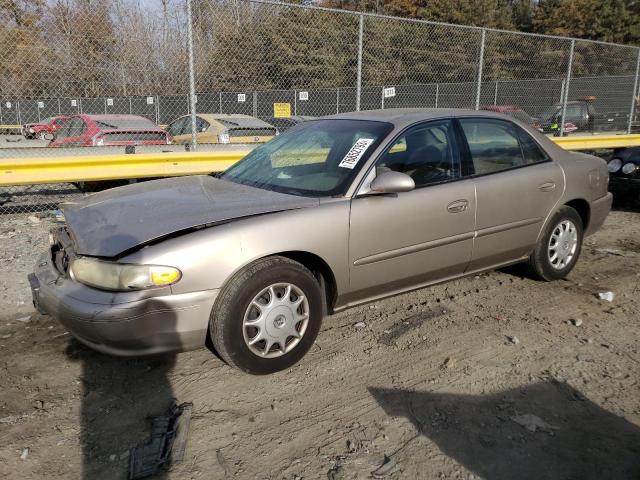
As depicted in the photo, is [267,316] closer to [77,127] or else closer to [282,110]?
[282,110]

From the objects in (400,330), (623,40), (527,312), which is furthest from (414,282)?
(623,40)

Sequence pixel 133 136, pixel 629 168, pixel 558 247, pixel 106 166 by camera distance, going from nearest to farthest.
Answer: pixel 558 247 → pixel 106 166 → pixel 629 168 → pixel 133 136

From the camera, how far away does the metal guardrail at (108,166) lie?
19.9 ft

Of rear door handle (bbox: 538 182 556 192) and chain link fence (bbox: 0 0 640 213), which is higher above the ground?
chain link fence (bbox: 0 0 640 213)

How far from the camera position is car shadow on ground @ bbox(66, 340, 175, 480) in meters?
2.50

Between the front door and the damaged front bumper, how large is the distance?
109 centimetres

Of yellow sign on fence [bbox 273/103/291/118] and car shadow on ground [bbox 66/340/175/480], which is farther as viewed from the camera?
yellow sign on fence [bbox 273/103/291/118]

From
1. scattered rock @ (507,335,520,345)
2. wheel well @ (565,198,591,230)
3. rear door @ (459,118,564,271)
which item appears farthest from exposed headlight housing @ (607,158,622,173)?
scattered rock @ (507,335,520,345)

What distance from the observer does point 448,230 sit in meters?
3.87

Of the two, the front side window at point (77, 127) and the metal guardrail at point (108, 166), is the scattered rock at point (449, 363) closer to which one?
the metal guardrail at point (108, 166)

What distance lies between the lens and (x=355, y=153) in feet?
12.1

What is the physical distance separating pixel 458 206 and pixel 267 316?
167 centimetres

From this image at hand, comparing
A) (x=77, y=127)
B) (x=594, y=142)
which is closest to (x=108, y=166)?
(x=77, y=127)

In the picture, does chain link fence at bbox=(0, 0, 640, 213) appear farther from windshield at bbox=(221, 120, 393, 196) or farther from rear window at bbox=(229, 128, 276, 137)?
windshield at bbox=(221, 120, 393, 196)
